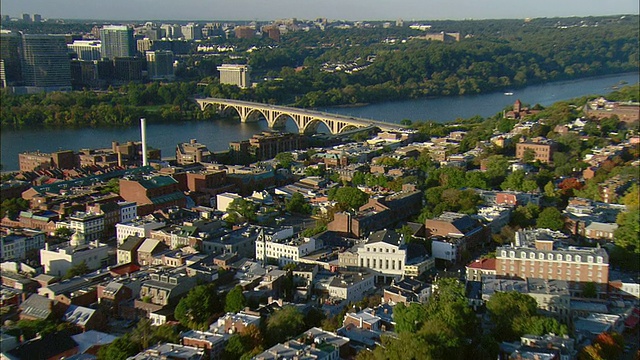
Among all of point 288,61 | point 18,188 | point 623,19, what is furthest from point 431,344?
point 623,19

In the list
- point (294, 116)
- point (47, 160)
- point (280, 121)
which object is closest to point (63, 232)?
point (47, 160)

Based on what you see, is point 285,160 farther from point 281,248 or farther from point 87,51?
point 87,51

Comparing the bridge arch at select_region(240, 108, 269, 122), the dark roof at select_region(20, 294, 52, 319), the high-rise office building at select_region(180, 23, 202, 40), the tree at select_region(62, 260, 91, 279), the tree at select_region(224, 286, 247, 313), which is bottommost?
the bridge arch at select_region(240, 108, 269, 122)

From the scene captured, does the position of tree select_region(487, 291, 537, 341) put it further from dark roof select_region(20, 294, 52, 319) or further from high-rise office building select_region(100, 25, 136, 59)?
high-rise office building select_region(100, 25, 136, 59)

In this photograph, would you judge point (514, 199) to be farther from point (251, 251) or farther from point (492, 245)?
point (251, 251)

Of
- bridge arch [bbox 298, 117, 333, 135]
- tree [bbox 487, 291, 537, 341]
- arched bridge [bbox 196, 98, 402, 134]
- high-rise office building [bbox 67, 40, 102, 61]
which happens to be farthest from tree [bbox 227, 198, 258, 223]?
high-rise office building [bbox 67, 40, 102, 61]

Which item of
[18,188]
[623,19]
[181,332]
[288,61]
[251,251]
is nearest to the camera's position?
[181,332]

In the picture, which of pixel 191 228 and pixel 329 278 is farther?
pixel 191 228
